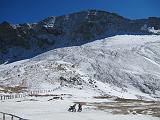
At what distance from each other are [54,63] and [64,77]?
26033 mm

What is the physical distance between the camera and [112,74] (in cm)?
13438

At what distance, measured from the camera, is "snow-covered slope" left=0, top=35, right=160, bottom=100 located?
11350 centimetres

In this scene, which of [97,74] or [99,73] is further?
[99,73]

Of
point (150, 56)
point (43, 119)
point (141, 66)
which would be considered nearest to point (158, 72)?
point (141, 66)

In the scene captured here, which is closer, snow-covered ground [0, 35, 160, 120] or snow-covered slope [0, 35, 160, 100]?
snow-covered ground [0, 35, 160, 120]

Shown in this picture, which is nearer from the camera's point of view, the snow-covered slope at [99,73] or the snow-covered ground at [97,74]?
the snow-covered ground at [97,74]

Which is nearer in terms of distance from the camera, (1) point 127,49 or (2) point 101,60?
(2) point 101,60

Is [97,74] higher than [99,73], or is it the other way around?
[99,73]

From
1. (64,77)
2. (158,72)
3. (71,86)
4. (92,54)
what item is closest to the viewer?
(71,86)

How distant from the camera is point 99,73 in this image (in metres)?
136

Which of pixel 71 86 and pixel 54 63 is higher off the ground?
pixel 54 63

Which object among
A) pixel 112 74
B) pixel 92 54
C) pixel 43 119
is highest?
pixel 92 54

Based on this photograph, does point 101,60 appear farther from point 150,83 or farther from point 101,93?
point 101,93

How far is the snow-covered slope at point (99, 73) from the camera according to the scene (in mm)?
113500
